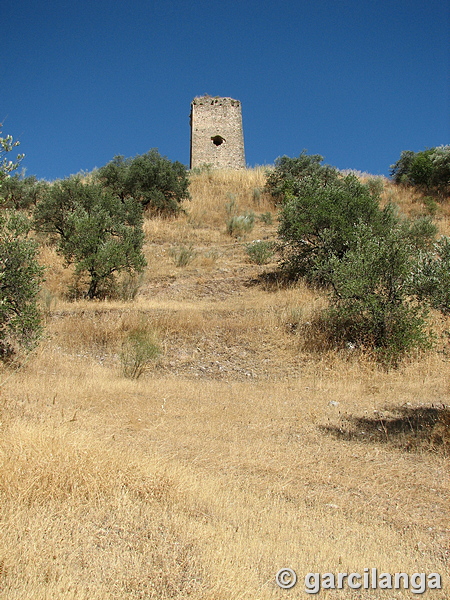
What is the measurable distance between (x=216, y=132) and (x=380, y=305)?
21796 millimetres

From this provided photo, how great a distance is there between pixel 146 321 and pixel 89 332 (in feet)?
4.65

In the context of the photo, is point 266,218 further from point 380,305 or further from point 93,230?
point 380,305

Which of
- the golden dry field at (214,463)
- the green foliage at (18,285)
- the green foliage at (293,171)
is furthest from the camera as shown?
the green foliage at (293,171)

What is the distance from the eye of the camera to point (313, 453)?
17.5ft

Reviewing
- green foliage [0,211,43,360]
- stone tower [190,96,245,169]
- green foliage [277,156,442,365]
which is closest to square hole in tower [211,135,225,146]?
stone tower [190,96,245,169]

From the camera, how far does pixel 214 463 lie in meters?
4.91

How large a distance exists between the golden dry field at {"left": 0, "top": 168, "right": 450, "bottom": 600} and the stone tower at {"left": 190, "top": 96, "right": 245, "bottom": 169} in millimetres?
18865

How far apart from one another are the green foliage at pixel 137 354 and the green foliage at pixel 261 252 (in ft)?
23.1

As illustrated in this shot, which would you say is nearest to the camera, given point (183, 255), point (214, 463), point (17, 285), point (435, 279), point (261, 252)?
point (214, 463)

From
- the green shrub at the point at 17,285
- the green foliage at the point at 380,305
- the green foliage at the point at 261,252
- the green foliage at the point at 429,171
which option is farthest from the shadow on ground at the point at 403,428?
the green foliage at the point at 429,171

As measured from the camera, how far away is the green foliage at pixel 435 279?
209 inches

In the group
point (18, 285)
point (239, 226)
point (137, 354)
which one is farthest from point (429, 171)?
point (18, 285)

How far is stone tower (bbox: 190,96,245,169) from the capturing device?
91.6ft

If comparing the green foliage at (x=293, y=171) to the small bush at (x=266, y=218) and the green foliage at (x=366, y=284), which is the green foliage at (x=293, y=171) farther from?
the green foliage at (x=366, y=284)
